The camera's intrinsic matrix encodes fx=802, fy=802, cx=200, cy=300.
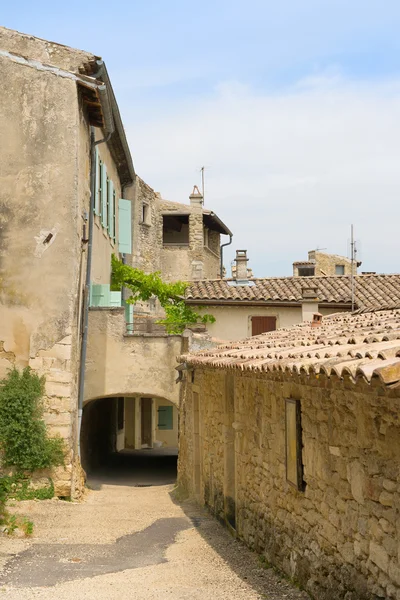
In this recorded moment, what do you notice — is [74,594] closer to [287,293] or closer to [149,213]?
[287,293]

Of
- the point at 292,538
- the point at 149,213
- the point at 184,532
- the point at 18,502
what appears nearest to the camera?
the point at 292,538

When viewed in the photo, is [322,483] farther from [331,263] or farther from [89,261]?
[331,263]

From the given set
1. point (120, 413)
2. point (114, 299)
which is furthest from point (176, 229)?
point (114, 299)

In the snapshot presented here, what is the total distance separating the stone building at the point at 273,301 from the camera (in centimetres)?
2266

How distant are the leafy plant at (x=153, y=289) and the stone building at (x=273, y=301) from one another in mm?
323

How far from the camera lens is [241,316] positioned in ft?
76.1

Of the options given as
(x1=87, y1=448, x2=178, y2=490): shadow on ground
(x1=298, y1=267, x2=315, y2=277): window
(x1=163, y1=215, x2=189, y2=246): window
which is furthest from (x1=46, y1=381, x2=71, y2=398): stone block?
(x1=298, y1=267, x2=315, y2=277): window

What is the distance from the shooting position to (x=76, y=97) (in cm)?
1394

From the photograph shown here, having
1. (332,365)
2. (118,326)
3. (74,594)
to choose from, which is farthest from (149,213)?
(332,365)

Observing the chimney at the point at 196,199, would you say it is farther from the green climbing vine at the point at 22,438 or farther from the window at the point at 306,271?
the green climbing vine at the point at 22,438

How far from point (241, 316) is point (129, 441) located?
980cm

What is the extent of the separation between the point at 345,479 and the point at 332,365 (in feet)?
4.24

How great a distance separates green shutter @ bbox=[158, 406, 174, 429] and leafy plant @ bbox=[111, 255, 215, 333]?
9.57 m

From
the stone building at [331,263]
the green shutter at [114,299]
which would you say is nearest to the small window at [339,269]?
the stone building at [331,263]
